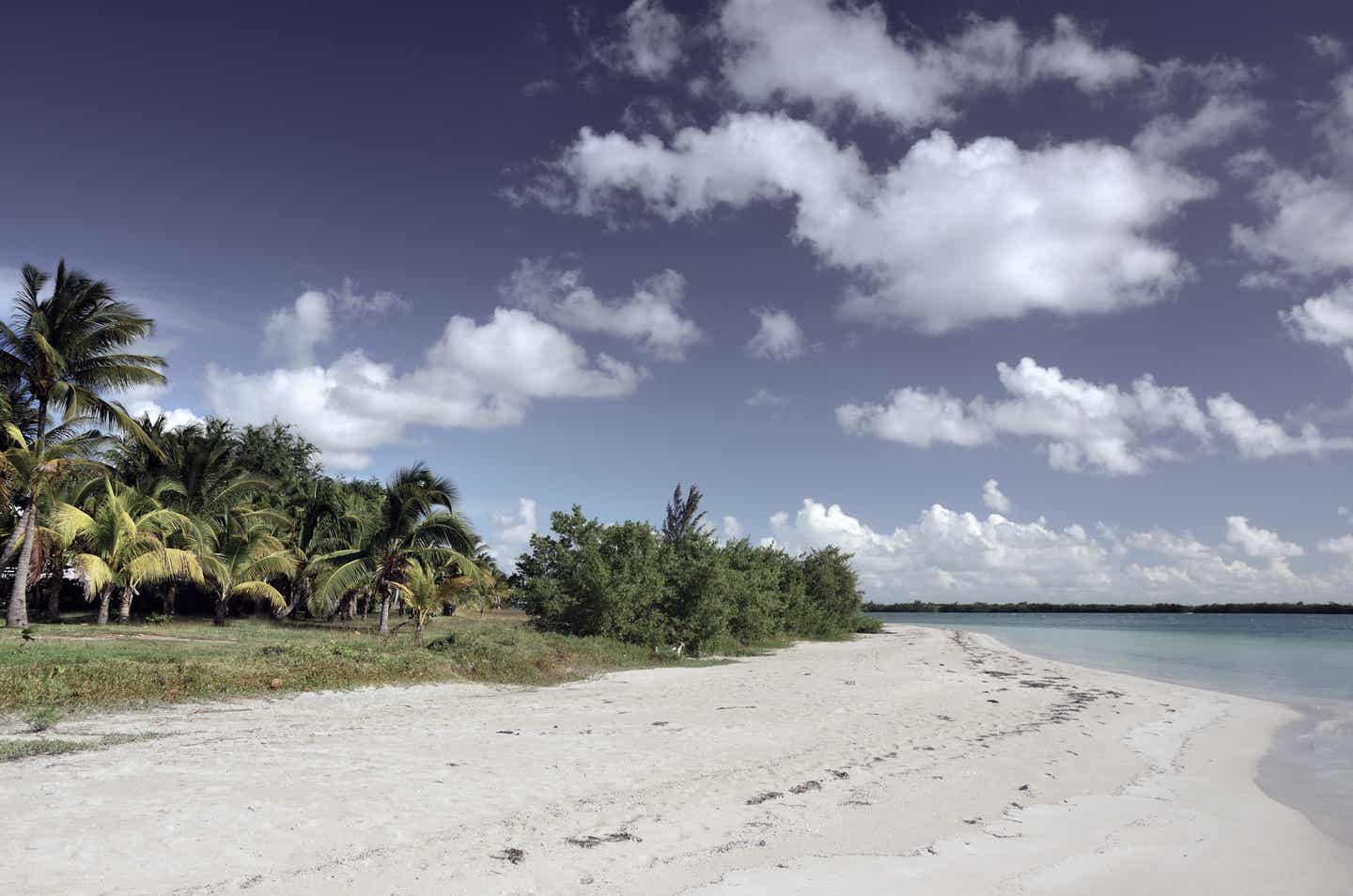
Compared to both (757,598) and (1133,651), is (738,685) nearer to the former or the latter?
(757,598)

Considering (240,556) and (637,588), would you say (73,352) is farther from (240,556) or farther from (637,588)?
(637,588)

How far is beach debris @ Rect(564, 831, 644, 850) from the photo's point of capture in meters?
6.06

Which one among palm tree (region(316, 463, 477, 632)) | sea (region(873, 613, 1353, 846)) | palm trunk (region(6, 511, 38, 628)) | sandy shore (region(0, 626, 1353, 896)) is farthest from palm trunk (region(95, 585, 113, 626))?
sea (region(873, 613, 1353, 846))

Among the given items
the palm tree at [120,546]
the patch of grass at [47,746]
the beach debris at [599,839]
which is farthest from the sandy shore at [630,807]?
the palm tree at [120,546]

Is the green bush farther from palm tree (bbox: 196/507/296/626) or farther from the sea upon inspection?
the sea

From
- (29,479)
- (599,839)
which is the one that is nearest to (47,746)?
(599,839)

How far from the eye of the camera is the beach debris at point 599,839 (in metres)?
6.06

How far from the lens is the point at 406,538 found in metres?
22.4

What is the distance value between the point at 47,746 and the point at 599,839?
6080 millimetres

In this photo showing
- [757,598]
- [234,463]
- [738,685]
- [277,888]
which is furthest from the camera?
[234,463]

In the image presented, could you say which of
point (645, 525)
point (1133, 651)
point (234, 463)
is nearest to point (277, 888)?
point (645, 525)

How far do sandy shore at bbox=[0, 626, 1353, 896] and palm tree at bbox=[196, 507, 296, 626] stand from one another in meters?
13.8

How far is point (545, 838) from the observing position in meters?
6.11

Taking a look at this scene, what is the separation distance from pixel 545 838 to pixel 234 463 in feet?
109
